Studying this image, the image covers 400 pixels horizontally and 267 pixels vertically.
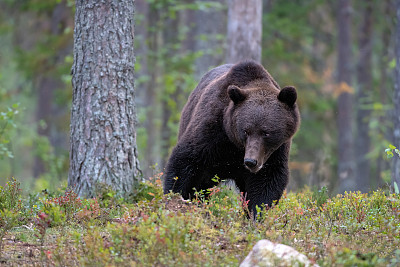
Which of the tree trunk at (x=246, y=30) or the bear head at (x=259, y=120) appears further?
the tree trunk at (x=246, y=30)

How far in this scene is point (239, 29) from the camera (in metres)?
9.93

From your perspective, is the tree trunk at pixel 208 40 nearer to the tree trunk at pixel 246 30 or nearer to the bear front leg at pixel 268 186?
the tree trunk at pixel 246 30

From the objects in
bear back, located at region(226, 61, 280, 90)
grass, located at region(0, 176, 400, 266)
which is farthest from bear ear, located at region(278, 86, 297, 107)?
grass, located at region(0, 176, 400, 266)

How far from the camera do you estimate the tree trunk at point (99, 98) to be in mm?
6602

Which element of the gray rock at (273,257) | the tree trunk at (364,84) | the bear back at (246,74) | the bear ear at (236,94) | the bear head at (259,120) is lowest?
the tree trunk at (364,84)

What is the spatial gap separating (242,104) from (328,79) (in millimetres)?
18643

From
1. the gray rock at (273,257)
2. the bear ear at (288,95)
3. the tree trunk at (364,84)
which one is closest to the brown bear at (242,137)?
the bear ear at (288,95)

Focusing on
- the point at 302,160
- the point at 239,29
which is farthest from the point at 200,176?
the point at 302,160

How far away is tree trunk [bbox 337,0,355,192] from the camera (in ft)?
62.1

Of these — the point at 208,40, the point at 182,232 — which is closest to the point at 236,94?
the point at 182,232

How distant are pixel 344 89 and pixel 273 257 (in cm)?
1611

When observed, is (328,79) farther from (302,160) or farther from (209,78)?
(209,78)

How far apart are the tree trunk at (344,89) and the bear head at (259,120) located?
44.3 ft

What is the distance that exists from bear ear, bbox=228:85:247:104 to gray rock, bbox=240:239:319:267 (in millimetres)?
2226
